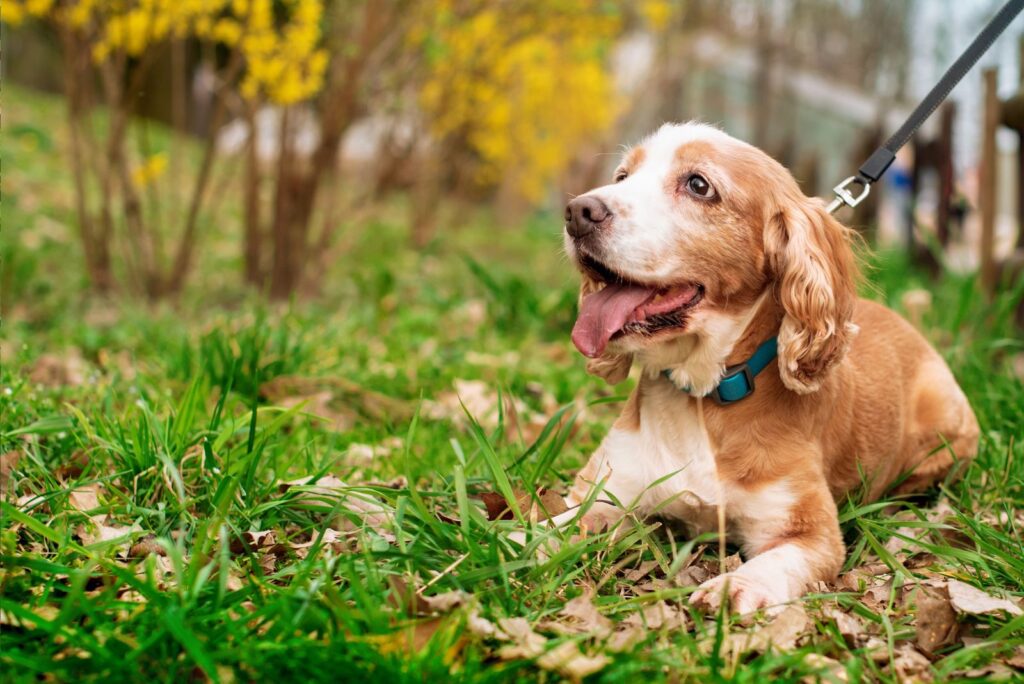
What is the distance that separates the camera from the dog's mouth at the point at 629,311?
268cm

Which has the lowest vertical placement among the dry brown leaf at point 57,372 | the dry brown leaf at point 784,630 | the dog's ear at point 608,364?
the dry brown leaf at point 57,372

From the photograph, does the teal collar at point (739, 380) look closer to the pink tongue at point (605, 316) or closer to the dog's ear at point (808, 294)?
the dog's ear at point (808, 294)

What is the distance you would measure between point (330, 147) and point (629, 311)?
4536 millimetres

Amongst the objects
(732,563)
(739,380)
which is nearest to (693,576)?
(732,563)

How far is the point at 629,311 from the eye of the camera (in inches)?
106

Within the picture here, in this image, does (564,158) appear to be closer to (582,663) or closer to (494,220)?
(494,220)

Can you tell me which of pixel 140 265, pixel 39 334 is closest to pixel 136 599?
pixel 39 334

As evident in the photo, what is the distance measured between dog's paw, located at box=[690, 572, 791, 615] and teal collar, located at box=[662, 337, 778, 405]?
547 millimetres

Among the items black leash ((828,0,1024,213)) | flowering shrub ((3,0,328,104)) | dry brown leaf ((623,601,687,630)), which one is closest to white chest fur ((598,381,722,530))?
dry brown leaf ((623,601,687,630))

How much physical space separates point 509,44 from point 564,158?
7220mm

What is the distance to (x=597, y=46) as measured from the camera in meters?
8.37

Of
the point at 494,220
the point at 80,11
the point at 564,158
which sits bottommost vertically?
the point at 494,220

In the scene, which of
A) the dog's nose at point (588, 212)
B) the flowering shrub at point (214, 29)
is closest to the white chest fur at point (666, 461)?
the dog's nose at point (588, 212)

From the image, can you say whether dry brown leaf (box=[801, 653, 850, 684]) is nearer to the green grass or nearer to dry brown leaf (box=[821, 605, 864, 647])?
the green grass
